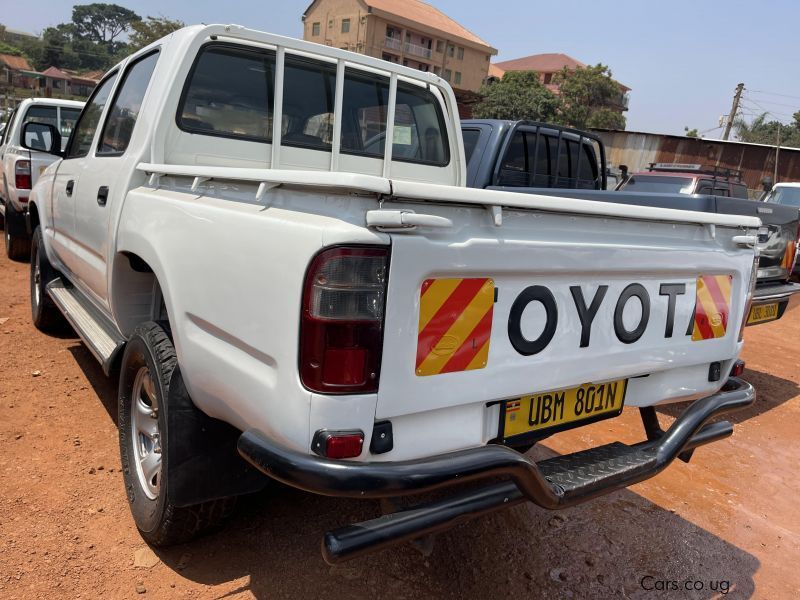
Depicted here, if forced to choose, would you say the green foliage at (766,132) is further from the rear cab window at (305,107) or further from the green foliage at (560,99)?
the rear cab window at (305,107)

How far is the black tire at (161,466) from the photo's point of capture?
2131mm

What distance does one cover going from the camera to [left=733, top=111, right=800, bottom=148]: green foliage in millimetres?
55406

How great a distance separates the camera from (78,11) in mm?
115188

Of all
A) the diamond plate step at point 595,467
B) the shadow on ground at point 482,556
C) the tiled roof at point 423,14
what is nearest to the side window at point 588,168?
the shadow on ground at point 482,556

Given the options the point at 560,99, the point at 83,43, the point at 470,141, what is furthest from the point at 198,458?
the point at 83,43

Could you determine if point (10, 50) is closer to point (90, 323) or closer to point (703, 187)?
point (703, 187)

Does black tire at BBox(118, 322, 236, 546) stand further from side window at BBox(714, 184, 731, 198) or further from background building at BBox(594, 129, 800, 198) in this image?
background building at BBox(594, 129, 800, 198)

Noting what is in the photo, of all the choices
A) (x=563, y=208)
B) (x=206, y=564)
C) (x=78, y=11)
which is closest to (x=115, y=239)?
(x=206, y=564)

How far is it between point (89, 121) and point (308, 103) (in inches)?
64.7

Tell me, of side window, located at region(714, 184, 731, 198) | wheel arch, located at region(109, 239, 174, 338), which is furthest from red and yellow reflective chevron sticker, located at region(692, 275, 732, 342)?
side window, located at region(714, 184, 731, 198)

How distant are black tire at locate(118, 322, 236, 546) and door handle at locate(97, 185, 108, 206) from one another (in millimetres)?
867

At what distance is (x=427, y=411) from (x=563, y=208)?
2.42 ft

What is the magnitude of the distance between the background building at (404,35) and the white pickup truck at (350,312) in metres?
46.4

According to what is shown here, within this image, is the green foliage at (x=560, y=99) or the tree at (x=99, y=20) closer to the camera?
the green foliage at (x=560, y=99)
